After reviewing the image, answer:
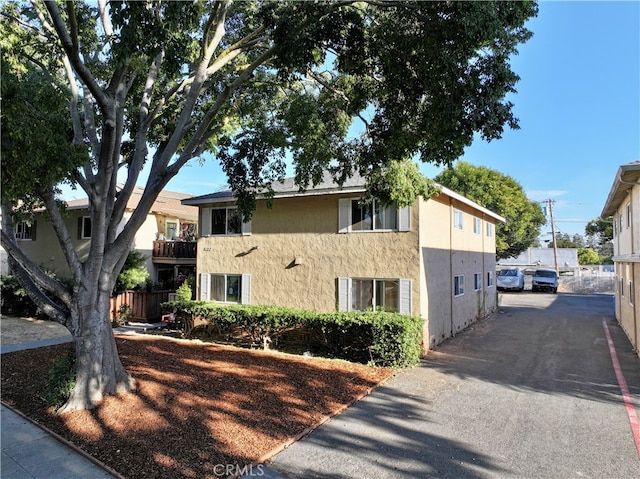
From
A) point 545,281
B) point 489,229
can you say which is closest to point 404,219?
point 489,229

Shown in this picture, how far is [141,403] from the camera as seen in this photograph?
23.3 feet

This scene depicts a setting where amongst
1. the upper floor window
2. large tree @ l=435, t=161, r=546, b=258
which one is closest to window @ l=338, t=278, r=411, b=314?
the upper floor window

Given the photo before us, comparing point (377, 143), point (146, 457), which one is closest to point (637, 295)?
point (377, 143)

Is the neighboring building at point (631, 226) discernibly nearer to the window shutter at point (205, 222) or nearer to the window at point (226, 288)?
the window at point (226, 288)

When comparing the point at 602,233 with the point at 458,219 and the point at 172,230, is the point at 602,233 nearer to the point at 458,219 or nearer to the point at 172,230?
the point at 458,219

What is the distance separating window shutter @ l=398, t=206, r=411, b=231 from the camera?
38.2 feet

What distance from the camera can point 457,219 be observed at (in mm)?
15602

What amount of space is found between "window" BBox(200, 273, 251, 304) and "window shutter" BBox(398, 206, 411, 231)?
6011mm

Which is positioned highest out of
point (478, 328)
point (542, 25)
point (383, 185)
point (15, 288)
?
point (542, 25)

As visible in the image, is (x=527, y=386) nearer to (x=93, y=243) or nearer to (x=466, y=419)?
(x=466, y=419)

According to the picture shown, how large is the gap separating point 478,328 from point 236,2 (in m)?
14.2

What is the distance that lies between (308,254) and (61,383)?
307 inches

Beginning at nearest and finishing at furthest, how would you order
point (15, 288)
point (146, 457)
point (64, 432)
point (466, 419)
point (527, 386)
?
point (146, 457) < point (64, 432) < point (466, 419) < point (527, 386) < point (15, 288)

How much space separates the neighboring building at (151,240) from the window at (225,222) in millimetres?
5662
